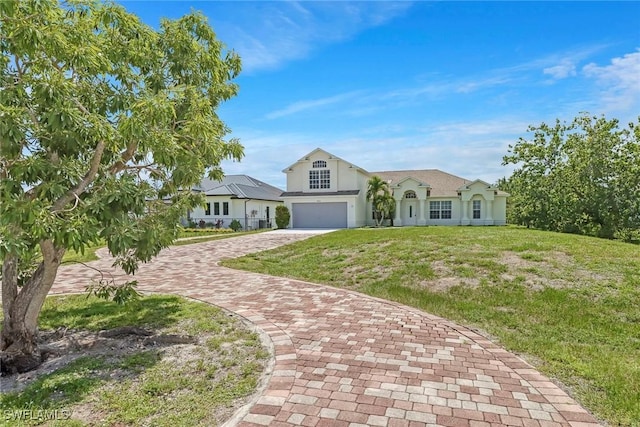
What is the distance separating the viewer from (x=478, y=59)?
1170 cm

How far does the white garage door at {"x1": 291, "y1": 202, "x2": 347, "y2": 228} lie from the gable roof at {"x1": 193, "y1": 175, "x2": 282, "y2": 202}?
4531 mm

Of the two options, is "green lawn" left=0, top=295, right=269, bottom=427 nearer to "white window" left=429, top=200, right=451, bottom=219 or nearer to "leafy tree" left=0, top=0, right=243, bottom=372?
"leafy tree" left=0, top=0, right=243, bottom=372

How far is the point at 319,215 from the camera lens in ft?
105

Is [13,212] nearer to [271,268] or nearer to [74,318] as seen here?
[74,318]

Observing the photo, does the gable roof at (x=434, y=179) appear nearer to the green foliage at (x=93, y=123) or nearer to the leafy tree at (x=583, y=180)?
the leafy tree at (x=583, y=180)

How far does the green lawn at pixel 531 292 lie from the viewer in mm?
4367

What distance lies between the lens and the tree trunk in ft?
14.6

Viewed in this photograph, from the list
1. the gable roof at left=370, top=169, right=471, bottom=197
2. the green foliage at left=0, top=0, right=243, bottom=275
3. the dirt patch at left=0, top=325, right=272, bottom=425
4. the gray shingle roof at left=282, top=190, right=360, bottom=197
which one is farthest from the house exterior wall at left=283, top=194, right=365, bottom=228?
the green foliage at left=0, top=0, right=243, bottom=275

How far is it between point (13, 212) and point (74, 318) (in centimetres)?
414

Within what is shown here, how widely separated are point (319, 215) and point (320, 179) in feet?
10.3

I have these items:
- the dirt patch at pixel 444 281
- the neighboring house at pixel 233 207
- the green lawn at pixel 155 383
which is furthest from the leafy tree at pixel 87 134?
the neighboring house at pixel 233 207

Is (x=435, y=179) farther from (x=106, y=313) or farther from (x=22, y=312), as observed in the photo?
(x=22, y=312)

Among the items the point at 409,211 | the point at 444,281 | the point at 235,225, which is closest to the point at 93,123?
the point at 444,281

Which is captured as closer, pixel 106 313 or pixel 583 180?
pixel 106 313
